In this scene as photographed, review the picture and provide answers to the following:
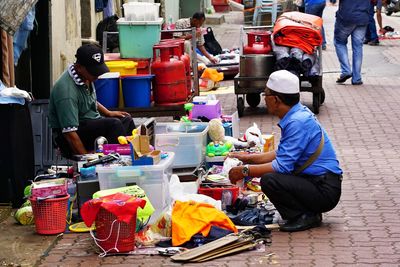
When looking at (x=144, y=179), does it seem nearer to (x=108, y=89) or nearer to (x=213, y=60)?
(x=108, y=89)

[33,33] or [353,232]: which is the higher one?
[33,33]

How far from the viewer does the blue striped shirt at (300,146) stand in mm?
8211

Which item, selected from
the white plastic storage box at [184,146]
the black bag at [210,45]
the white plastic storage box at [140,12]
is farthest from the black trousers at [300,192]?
the black bag at [210,45]

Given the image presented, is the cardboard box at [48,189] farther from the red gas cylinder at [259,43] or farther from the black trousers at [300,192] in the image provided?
the red gas cylinder at [259,43]

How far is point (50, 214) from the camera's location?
828cm

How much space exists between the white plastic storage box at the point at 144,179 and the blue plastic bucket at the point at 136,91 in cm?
312

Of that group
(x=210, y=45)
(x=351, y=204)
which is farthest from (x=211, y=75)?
(x=351, y=204)

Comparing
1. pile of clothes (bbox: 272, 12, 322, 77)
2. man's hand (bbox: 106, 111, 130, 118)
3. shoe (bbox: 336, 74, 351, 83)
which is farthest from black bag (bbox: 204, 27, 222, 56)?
man's hand (bbox: 106, 111, 130, 118)

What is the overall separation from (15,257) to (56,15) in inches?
234

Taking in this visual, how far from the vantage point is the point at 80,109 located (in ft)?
32.1

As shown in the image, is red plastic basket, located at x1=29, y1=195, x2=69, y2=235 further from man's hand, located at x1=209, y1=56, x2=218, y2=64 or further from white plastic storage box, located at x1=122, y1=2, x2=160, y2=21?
Answer: man's hand, located at x1=209, y1=56, x2=218, y2=64

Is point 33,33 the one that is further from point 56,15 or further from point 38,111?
point 38,111

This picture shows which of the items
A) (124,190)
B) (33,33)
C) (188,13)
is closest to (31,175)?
(124,190)

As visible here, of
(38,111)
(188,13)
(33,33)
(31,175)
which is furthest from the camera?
(188,13)
